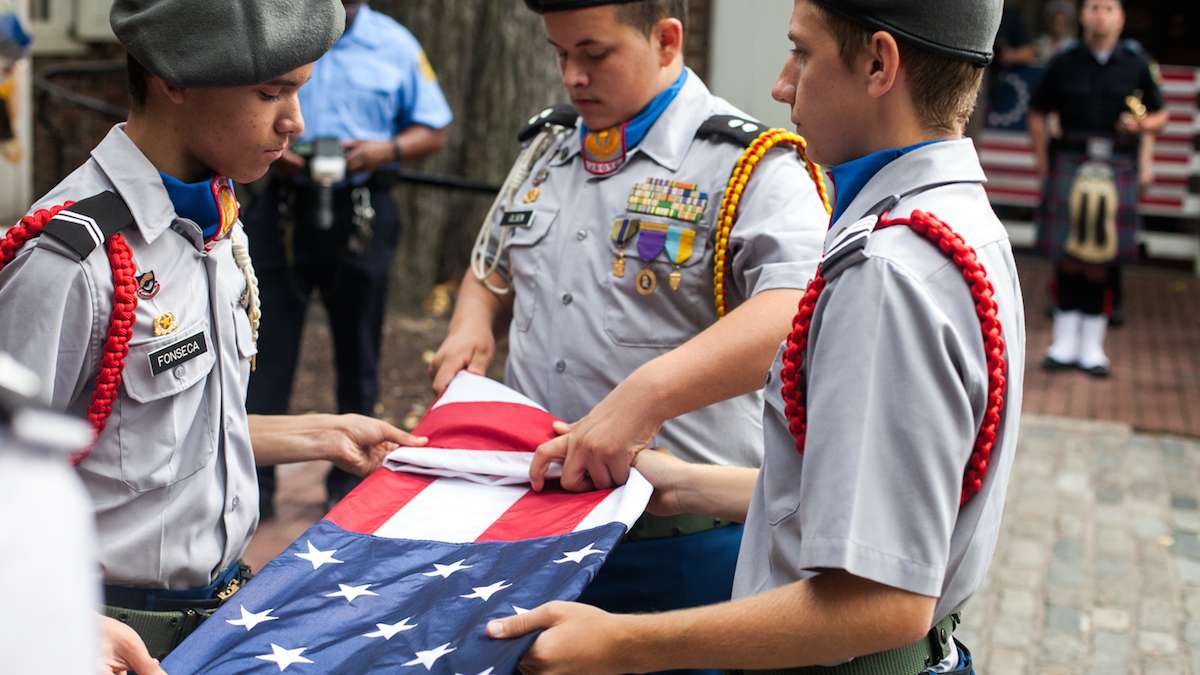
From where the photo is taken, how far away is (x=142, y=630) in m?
2.19

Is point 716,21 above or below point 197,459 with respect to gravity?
above

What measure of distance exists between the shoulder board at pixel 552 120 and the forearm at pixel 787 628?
168cm

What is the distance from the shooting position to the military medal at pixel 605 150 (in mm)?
3014

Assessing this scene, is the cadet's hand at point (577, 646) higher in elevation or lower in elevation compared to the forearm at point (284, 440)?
higher

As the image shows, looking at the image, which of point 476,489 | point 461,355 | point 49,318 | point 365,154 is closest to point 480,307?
point 461,355

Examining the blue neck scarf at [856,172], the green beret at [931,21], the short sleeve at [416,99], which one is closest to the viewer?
the green beret at [931,21]

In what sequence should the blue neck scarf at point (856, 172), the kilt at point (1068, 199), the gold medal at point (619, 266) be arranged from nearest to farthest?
the blue neck scarf at point (856, 172) → the gold medal at point (619, 266) → the kilt at point (1068, 199)

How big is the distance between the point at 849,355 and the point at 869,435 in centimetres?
10

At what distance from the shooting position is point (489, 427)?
2721 millimetres

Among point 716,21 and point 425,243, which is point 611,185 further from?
point 425,243

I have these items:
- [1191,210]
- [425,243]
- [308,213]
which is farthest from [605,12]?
[1191,210]

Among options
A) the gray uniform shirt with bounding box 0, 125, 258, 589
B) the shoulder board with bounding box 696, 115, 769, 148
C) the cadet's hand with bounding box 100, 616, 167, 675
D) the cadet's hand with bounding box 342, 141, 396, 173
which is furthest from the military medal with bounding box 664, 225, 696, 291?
the cadet's hand with bounding box 342, 141, 396, 173

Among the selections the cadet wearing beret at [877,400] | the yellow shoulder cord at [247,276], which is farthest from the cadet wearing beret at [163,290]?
the cadet wearing beret at [877,400]

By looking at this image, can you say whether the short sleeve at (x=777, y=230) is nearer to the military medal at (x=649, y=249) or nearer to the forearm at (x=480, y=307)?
the military medal at (x=649, y=249)
